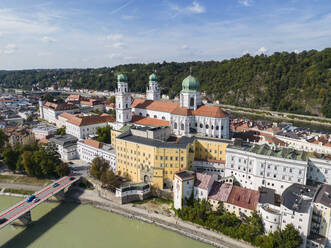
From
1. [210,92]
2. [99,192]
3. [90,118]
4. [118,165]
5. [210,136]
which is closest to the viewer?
[99,192]

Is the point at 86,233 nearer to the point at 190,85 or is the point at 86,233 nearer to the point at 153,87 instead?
the point at 190,85

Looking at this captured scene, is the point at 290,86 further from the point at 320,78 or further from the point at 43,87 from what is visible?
the point at 43,87

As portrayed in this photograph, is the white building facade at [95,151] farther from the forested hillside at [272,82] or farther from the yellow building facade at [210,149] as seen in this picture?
the forested hillside at [272,82]

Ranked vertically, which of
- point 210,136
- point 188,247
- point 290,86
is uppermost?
point 290,86

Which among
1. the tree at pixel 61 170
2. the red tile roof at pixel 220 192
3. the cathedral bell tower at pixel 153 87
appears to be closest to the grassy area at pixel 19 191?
the tree at pixel 61 170

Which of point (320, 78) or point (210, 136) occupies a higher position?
point (320, 78)

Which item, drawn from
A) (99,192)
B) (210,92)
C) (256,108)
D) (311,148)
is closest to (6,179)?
(99,192)
